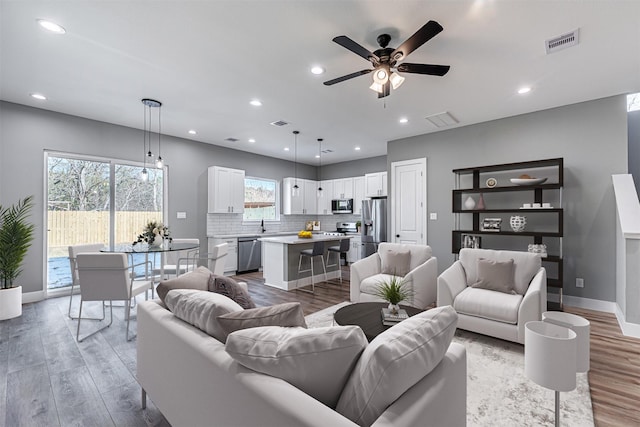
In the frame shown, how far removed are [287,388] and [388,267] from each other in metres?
3.27

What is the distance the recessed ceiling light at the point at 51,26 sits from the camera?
238cm

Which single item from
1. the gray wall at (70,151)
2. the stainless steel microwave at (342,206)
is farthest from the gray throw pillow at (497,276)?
the gray wall at (70,151)

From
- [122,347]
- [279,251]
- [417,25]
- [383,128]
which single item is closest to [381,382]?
[417,25]

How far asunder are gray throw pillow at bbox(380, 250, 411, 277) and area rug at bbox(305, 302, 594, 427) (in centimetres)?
134

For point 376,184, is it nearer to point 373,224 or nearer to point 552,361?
point 373,224

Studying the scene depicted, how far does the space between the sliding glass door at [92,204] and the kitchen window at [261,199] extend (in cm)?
208

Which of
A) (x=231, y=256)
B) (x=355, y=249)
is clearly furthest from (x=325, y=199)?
(x=231, y=256)

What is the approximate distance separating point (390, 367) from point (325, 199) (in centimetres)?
775

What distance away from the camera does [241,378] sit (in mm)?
1029

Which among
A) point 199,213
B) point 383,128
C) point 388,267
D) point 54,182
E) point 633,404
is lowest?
point 633,404

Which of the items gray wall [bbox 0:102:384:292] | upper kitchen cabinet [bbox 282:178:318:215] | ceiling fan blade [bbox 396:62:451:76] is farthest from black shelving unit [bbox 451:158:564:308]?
gray wall [bbox 0:102:384:292]

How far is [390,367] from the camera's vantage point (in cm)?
92

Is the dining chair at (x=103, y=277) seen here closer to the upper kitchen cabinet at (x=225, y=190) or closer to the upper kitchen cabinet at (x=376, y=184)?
the upper kitchen cabinet at (x=225, y=190)

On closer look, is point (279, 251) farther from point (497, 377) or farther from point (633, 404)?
point (633, 404)
